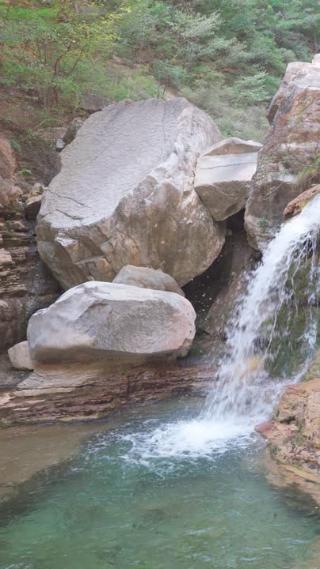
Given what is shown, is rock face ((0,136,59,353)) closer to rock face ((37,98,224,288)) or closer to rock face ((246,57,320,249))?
rock face ((37,98,224,288))

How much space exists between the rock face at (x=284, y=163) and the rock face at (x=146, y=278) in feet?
4.11

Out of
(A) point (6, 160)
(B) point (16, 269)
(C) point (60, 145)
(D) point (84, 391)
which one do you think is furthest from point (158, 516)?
(C) point (60, 145)

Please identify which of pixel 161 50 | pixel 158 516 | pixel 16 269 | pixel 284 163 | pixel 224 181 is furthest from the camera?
pixel 161 50

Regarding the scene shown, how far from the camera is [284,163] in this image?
24.1 ft

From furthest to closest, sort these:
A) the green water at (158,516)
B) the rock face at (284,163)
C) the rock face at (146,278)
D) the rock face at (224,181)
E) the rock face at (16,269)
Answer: the rock face at (224,181) → the rock face at (16,269) → the rock face at (284,163) → the rock face at (146,278) → the green water at (158,516)

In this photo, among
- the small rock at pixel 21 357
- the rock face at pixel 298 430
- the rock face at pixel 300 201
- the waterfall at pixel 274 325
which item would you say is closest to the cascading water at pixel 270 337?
the waterfall at pixel 274 325

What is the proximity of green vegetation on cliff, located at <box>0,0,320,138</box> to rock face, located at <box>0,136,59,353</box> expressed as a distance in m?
2.23

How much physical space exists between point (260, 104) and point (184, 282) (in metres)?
9.83

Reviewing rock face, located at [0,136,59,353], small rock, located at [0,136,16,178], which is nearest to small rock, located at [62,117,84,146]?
small rock, located at [0,136,16,178]

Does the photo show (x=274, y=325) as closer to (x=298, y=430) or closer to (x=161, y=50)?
(x=298, y=430)

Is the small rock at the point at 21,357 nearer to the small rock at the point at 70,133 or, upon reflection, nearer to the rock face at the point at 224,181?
the rock face at the point at 224,181

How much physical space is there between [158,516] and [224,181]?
5065mm

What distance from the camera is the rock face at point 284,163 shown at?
23.7 ft

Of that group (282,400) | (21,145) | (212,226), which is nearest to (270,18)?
(21,145)
